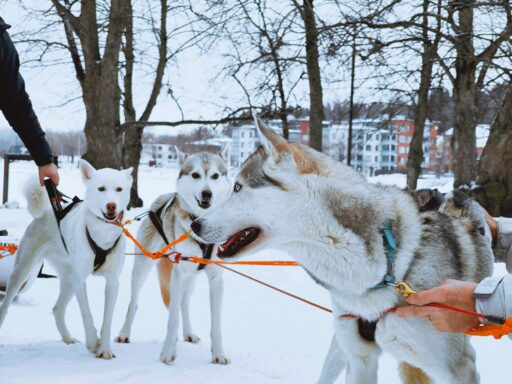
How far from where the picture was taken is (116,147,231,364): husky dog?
4.30m

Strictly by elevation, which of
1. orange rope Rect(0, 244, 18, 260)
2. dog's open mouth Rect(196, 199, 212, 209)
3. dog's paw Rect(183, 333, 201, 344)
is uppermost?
dog's open mouth Rect(196, 199, 212, 209)

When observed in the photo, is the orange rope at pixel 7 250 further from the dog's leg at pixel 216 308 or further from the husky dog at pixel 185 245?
the dog's leg at pixel 216 308

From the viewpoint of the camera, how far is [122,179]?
4.57 metres

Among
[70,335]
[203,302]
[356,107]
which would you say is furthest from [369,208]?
[356,107]

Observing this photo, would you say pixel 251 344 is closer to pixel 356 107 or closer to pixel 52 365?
pixel 52 365

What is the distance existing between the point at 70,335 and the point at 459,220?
3.47 m

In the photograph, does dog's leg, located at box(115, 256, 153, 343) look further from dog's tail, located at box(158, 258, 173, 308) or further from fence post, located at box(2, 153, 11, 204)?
fence post, located at box(2, 153, 11, 204)

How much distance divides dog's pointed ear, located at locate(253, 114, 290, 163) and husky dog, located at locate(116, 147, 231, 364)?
5.97ft

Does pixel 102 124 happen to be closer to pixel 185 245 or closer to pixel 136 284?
pixel 136 284

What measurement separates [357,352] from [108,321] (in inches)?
94.8

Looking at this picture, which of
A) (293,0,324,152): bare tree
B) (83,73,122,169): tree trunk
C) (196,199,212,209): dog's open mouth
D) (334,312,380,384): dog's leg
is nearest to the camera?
(334,312,380,384): dog's leg

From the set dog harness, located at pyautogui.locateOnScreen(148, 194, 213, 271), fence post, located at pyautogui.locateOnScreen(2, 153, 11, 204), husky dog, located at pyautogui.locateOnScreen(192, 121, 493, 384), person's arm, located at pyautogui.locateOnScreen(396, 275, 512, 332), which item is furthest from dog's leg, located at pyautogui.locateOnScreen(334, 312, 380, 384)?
fence post, located at pyautogui.locateOnScreen(2, 153, 11, 204)

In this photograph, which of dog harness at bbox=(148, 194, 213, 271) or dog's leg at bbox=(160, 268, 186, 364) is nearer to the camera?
dog's leg at bbox=(160, 268, 186, 364)

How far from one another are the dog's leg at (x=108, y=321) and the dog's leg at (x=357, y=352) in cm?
224
